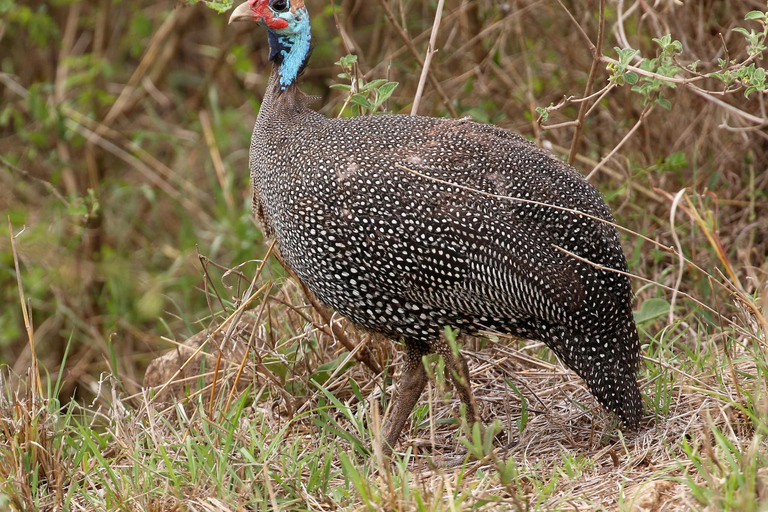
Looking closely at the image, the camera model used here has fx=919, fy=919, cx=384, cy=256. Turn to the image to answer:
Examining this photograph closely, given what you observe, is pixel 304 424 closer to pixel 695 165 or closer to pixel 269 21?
pixel 269 21

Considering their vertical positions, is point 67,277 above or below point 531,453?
below

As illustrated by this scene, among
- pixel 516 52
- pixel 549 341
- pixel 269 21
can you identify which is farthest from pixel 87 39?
pixel 549 341

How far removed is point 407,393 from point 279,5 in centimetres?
156

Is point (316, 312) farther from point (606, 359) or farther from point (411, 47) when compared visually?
point (411, 47)

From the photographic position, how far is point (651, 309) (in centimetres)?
384

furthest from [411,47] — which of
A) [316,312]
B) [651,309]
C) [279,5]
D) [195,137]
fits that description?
[195,137]

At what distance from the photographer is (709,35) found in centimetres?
482

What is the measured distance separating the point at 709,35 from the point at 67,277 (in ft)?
14.8

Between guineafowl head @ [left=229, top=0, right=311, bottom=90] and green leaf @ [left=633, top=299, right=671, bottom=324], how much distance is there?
1718mm

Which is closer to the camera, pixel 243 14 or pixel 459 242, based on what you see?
pixel 459 242

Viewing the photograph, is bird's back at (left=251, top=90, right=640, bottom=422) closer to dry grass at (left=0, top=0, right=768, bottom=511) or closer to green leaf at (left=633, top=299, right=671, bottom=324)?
dry grass at (left=0, top=0, right=768, bottom=511)

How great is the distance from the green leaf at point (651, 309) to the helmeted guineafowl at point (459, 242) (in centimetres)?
73

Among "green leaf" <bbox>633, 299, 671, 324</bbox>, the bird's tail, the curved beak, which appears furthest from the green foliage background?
the bird's tail

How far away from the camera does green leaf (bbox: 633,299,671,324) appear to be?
12.5ft
